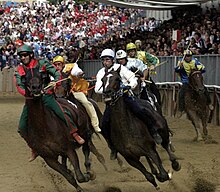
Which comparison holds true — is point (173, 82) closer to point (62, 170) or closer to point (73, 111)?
point (73, 111)

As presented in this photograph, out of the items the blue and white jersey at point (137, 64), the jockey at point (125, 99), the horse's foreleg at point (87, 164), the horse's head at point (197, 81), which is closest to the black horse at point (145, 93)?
the blue and white jersey at point (137, 64)

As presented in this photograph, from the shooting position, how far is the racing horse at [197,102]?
14.3 meters

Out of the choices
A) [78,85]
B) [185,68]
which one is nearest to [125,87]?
[78,85]

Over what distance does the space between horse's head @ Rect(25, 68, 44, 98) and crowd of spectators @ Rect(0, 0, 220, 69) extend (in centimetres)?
1315

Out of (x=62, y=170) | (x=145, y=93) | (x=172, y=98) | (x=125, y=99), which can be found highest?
(x=125, y=99)

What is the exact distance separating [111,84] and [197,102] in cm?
674

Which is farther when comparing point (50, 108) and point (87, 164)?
point (87, 164)

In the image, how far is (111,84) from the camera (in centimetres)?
823

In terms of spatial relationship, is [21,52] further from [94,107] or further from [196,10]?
[196,10]

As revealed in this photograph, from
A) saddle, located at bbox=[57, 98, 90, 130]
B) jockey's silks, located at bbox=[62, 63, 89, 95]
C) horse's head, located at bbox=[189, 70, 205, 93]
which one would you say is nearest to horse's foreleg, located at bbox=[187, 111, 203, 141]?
horse's head, located at bbox=[189, 70, 205, 93]

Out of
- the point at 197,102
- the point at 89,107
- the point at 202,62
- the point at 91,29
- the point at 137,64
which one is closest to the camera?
the point at 89,107

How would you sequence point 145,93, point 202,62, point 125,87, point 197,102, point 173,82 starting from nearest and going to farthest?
point 125,87
point 145,93
point 197,102
point 202,62
point 173,82

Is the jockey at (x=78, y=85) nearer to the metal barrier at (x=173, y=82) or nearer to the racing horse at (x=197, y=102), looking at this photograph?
the racing horse at (x=197, y=102)

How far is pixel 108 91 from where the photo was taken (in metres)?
8.10
